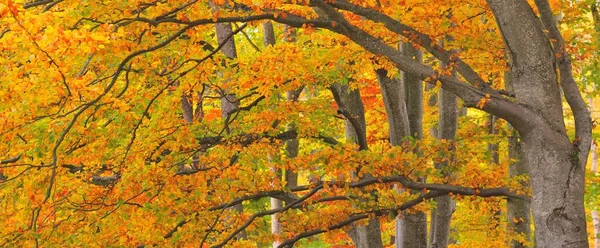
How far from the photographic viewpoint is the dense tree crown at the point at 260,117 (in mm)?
6480

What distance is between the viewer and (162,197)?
868 centimetres

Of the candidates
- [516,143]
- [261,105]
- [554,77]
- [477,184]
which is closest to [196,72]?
[261,105]

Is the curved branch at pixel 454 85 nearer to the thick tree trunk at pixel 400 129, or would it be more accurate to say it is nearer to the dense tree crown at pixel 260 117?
the dense tree crown at pixel 260 117

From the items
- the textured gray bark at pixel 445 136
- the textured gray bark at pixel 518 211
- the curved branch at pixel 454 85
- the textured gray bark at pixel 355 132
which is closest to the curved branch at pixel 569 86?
the curved branch at pixel 454 85

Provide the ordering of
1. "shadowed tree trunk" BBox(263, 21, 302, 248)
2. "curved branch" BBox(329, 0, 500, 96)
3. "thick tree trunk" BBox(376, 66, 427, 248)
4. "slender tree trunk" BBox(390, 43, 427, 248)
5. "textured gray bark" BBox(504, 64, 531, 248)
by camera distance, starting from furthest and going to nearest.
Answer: "textured gray bark" BBox(504, 64, 531, 248) < "shadowed tree trunk" BBox(263, 21, 302, 248) < "slender tree trunk" BBox(390, 43, 427, 248) < "thick tree trunk" BBox(376, 66, 427, 248) < "curved branch" BBox(329, 0, 500, 96)

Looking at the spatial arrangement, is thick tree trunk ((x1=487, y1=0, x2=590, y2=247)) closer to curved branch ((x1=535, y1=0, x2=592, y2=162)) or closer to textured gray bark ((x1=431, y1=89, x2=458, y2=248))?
curved branch ((x1=535, y1=0, x2=592, y2=162))

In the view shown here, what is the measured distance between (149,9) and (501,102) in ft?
11.7

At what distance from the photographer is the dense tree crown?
6.48 metres

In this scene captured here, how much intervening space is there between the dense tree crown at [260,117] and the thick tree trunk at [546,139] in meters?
0.01

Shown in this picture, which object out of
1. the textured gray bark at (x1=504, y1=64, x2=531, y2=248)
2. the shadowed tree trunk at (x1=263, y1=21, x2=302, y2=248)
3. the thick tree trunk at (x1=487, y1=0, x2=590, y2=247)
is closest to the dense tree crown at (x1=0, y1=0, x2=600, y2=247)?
the thick tree trunk at (x1=487, y1=0, x2=590, y2=247)

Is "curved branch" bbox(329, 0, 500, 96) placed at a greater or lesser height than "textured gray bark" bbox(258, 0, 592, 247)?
greater

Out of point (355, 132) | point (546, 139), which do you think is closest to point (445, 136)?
point (355, 132)

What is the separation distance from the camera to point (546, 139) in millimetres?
6480

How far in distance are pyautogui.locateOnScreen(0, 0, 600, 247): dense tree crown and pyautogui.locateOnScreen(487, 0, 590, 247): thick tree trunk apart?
0.04ft
